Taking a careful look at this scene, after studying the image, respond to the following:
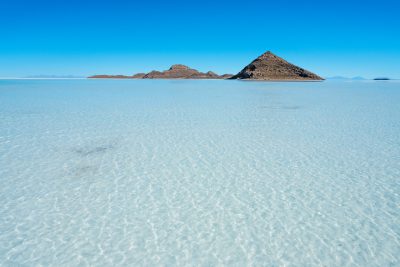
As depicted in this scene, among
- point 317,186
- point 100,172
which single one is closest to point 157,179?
point 100,172

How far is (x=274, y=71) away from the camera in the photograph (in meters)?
140

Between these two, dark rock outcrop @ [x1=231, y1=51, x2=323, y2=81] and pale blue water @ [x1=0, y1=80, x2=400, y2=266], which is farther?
dark rock outcrop @ [x1=231, y1=51, x2=323, y2=81]

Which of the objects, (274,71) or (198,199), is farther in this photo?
(274,71)

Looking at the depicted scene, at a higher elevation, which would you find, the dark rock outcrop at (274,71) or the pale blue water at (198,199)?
the pale blue water at (198,199)

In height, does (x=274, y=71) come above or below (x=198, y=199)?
below

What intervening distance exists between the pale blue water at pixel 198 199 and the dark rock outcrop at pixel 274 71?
398ft

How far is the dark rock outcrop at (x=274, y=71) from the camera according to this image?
134125mm

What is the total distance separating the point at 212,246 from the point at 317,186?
11.3ft

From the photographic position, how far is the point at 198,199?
6617 mm

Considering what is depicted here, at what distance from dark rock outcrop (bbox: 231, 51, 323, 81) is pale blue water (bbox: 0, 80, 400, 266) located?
121224mm

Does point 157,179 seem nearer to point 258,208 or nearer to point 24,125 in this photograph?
point 258,208

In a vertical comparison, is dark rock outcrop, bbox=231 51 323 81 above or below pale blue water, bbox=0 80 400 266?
below

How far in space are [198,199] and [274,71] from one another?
5553 inches

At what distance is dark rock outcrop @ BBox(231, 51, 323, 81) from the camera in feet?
440
